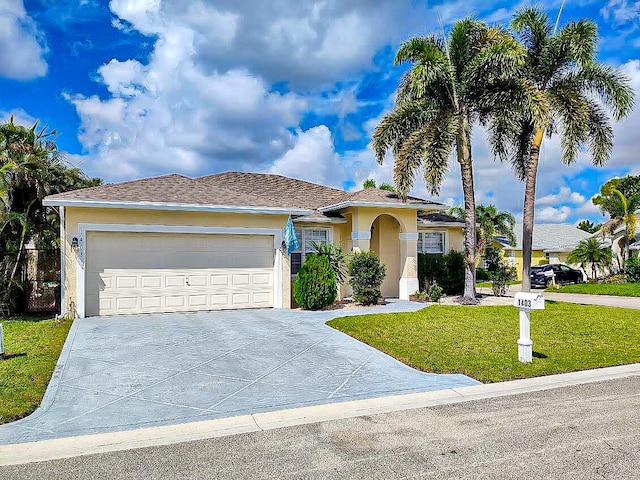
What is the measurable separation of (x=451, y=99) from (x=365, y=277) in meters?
7.50

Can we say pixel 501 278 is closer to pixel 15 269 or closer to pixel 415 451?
pixel 415 451

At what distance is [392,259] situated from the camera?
62.2 feet

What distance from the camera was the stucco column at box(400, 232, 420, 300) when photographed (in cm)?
1783

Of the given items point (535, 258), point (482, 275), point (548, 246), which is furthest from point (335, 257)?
point (535, 258)

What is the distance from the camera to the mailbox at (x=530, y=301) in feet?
25.5

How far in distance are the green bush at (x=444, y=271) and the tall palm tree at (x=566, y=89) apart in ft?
10.6

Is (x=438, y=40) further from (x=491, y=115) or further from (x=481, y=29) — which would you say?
(x=491, y=115)

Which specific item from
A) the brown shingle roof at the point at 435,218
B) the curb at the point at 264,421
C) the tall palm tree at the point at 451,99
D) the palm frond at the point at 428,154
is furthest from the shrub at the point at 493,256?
the curb at the point at 264,421

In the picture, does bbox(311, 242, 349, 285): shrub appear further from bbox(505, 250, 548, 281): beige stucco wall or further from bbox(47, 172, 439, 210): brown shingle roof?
bbox(505, 250, 548, 281): beige stucco wall

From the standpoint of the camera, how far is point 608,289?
2361 cm

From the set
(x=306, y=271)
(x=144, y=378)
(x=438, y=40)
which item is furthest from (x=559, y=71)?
(x=144, y=378)

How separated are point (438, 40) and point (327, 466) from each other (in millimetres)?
16680

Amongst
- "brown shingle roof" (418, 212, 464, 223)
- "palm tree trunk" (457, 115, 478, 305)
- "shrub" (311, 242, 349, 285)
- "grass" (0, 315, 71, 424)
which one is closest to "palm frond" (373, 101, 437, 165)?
"palm tree trunk" (457, 115, 478, 305)

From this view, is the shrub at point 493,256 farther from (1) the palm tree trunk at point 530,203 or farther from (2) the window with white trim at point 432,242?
(1) the palm tree trunk at point 530,203
